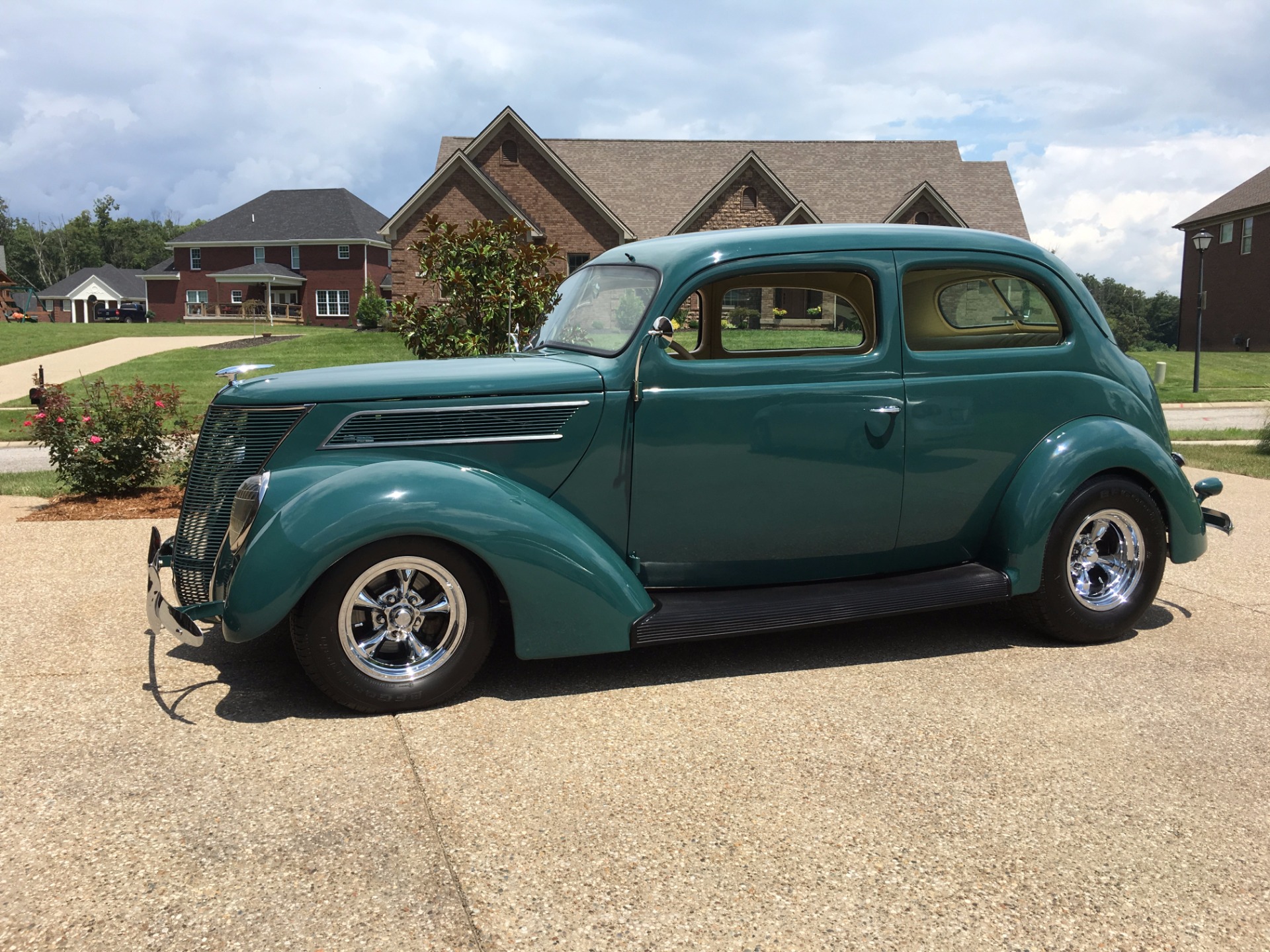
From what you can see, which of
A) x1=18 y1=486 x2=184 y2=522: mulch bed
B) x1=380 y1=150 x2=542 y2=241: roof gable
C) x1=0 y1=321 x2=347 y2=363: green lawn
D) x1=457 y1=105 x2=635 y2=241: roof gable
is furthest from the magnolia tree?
x1=0 y1=321 x2=347 y2=363: green lawn

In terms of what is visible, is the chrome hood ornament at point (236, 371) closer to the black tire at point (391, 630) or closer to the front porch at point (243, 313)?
the black tire at point (391, 630)

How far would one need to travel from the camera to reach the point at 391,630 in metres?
3.72

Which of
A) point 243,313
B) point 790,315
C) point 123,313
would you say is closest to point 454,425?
point 790,315

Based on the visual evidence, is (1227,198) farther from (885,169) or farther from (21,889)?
(21,889)

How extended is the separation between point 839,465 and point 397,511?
191 cm

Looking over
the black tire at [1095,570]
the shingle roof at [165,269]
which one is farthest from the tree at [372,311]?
the black tire at [1095,570]

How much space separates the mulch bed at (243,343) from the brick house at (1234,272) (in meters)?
38.3

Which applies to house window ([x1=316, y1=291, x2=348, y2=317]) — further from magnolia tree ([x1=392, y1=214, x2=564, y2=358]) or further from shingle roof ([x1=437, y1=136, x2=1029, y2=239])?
magnolia tree ([x1=392, y1=214, x2=564, y2=358])

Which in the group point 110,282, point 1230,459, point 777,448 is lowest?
point 1230,459

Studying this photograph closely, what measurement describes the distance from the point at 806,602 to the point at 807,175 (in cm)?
3396

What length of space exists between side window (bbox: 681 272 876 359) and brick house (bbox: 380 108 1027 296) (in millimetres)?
24851

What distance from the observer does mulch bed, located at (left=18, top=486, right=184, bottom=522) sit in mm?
7895

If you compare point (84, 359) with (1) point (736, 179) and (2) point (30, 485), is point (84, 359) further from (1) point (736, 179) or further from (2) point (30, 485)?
(2) point (30, 485)

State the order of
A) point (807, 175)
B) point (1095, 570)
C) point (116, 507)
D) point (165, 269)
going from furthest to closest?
1. point (165, 269)
2. point (807, 175)
3. point (116, 507)
4. point (1095, 570)
